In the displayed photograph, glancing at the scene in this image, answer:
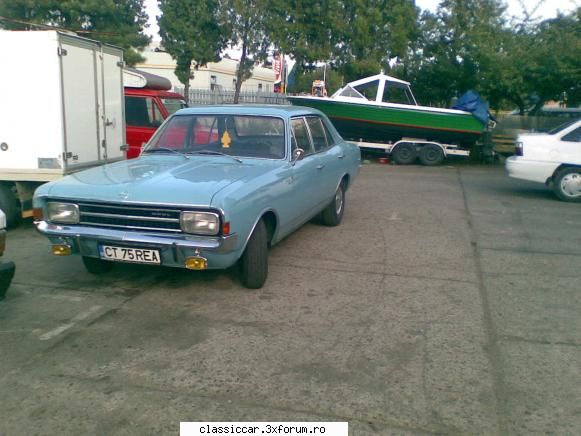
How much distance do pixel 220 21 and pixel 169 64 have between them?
20.0 metres

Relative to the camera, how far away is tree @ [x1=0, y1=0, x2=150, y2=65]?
21.4m

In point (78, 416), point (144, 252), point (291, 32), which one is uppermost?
point (291, 32)

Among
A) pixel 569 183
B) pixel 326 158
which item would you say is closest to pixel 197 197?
pixel 326 158

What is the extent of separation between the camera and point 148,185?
16.1 ft

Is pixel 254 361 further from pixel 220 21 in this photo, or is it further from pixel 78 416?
pixel 220 21

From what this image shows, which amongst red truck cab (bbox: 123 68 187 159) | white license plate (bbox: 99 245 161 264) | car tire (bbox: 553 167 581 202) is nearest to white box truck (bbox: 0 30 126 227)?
white license plate (bbox: 99 245 161 264)

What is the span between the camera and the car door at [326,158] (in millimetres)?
7043

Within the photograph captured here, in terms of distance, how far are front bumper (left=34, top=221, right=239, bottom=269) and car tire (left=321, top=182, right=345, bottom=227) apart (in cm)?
327

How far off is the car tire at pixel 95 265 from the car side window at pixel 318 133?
2824 millimetres

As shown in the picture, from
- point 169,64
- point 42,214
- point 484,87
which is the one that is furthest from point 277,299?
point 169,64

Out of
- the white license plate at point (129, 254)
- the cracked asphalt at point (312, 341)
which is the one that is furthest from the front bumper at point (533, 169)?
the white license plate at point (129, 254)

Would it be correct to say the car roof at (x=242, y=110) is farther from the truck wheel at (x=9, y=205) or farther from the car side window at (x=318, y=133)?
the truck wheel at (x=9, y=205)

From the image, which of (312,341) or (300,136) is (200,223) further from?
(300,136)

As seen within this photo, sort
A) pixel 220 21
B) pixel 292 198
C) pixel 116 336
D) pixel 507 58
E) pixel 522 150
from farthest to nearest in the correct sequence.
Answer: pixel 220 21, pixel 507 58, pixel 522 150, pixel 292 198, pixel 116 336
